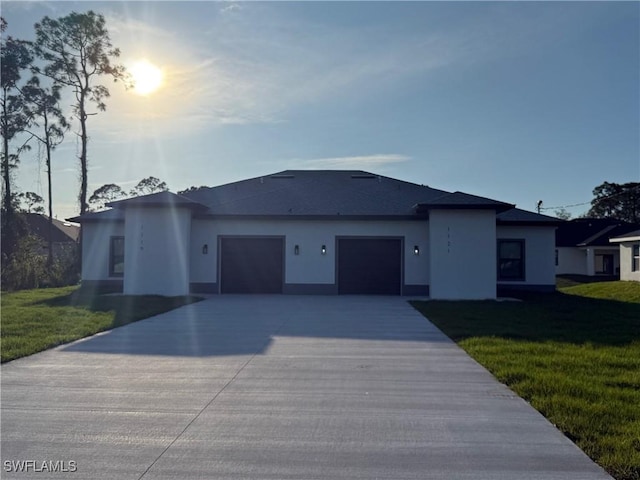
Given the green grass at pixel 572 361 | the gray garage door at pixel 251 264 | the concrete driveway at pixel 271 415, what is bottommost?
the concrete driveway at pixel 271 415

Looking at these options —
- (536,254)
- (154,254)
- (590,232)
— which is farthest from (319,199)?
(590,232)

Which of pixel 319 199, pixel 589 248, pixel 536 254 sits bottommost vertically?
pixel 536 254

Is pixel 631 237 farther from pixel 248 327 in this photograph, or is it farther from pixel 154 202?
pixel 248 327

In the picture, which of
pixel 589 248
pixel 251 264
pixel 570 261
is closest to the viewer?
pixel 251 264

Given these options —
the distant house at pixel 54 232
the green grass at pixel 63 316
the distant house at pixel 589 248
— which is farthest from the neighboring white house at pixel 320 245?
the distant house at pixel 54 232

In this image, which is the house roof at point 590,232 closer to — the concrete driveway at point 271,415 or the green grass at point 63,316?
the green grass at point 63,316

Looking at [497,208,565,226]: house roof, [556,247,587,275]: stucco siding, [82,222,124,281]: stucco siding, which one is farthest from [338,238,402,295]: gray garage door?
[556,247,587,275]: stucco siding

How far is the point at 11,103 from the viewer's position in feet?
106

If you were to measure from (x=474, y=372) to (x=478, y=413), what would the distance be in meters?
1.89

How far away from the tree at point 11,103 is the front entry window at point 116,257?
1167cm

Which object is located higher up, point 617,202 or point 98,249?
point 617,202

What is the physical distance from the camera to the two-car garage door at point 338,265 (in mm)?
Result: 20547

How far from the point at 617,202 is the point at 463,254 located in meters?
52.8

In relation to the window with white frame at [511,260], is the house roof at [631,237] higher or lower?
higher
